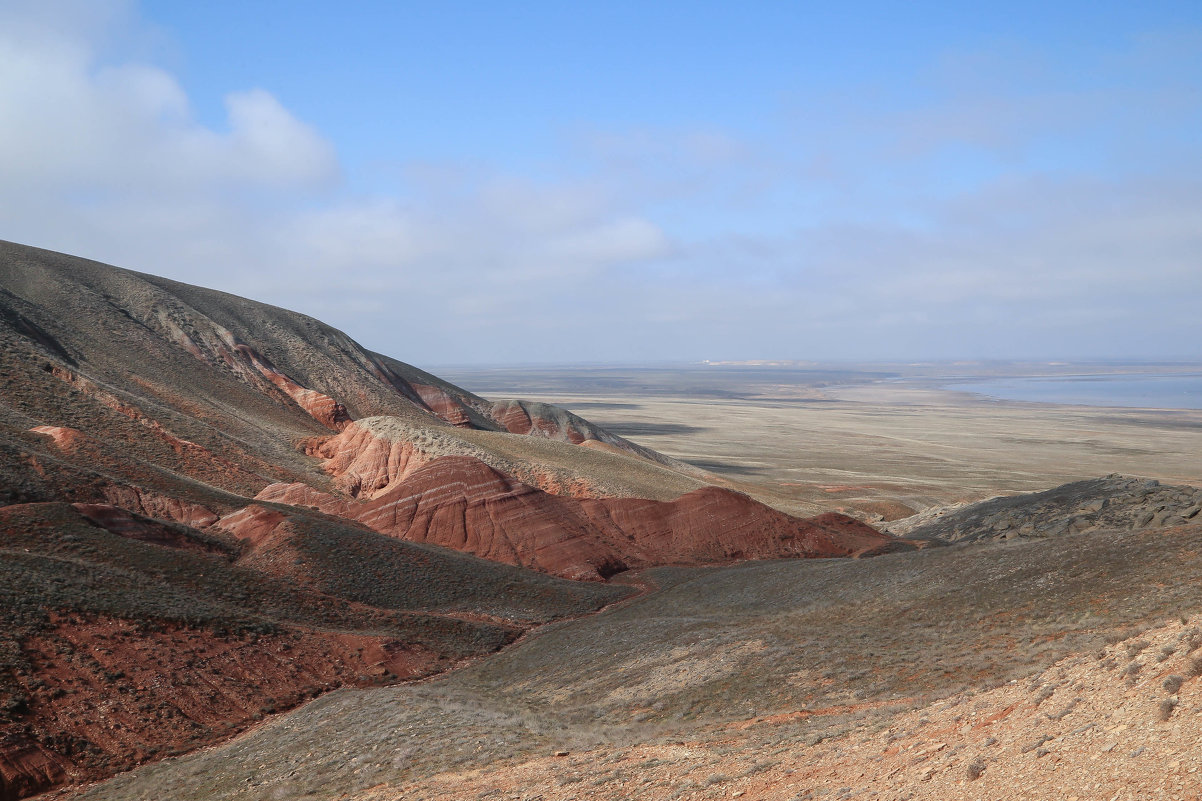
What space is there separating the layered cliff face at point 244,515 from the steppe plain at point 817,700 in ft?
8.29

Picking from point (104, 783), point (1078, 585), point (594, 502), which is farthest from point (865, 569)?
point (104, 783)

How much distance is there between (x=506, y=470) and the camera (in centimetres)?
5212

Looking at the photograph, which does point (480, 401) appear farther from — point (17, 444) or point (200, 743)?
point (200, 743)

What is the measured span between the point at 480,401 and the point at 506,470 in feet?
133

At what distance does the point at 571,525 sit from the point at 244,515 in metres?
15.7

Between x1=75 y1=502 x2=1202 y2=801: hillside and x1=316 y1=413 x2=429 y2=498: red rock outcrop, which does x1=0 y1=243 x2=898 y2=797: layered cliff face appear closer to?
x1=316 y1=413 x2=429 y2=498: red rock outcrop

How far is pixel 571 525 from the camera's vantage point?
4188cm

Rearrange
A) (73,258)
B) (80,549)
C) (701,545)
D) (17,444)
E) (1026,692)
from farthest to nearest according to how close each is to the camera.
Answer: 1. (73,258)
2. (701,545)
3. (17,444)
4. (80,549)
5. (1026,692)

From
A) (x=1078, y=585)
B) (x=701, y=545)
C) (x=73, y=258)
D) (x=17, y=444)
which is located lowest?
(x=701, y=545)

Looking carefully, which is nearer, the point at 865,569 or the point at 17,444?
the point at 865,569

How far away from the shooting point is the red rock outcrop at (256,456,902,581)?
39906mm

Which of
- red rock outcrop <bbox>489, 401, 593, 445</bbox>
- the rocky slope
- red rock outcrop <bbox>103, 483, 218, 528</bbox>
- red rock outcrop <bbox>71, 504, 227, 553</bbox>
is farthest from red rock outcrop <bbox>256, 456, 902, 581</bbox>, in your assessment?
red rock outcrop <bbox>489, 401, 593, 445</bbox>

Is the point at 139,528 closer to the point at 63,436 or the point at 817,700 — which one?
the point at 63,436

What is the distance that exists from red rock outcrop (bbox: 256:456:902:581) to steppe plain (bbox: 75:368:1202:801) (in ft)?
27.0
